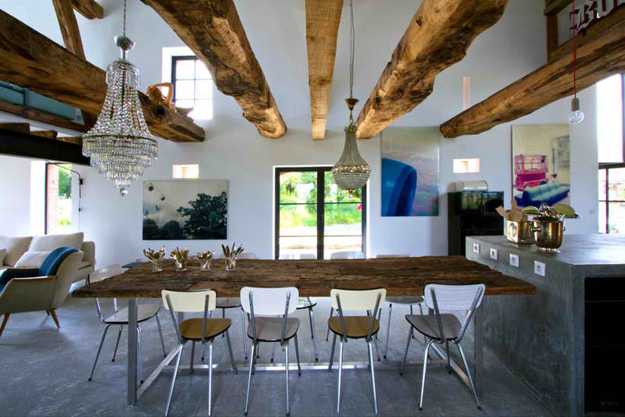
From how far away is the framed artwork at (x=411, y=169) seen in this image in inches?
183

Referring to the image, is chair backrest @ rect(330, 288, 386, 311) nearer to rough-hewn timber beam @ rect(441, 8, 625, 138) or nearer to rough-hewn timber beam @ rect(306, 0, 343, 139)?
rough-hewn timber beam @ rect(306, 0, 343, 139)

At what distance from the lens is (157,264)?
2.48 metres

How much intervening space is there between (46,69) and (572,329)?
3827mm

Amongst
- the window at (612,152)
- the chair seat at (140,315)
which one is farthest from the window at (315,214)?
the window at (612,152)

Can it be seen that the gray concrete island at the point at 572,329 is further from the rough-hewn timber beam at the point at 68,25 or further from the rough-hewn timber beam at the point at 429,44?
the rough-hewn timber beam at the point at 68,25

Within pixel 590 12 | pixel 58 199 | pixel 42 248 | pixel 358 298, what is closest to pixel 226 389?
pixel 358 298

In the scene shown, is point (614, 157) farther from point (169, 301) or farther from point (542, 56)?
point (169, 301)

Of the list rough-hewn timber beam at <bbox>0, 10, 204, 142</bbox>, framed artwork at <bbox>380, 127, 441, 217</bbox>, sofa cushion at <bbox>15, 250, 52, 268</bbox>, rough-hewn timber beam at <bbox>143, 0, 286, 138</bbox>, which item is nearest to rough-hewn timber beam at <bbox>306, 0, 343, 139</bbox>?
rough-hewn timber beam at <bbox>143, 0, 286, 138</bbox>

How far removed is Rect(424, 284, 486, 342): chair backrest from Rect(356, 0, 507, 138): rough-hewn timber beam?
1495 millimetres

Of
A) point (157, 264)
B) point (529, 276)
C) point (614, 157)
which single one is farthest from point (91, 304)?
point (614, 157)

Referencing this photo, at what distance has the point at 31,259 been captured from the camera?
423 centimetres

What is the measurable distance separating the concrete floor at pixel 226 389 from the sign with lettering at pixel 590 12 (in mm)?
4441

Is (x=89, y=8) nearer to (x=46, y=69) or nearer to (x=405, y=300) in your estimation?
(x=46, y=69)

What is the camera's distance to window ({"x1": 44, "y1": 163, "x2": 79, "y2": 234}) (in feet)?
17.1
